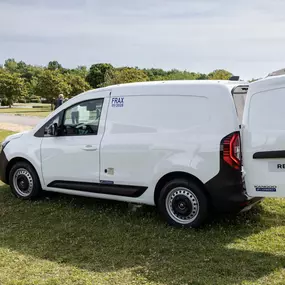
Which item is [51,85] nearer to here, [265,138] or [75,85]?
[75,85]

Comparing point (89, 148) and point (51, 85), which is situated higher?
point (51, 85)

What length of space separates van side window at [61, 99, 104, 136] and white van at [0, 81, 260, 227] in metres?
0.01

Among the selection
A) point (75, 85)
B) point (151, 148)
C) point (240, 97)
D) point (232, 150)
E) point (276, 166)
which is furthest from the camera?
point (75, 85)

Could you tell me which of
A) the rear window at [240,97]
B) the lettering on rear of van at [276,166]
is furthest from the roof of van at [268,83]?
the lettering on rear of van at [276,166]

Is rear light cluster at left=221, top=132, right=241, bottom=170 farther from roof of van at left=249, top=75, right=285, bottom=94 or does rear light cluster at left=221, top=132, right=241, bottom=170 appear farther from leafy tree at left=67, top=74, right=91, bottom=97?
leafy tree at left=67, top=74, right=91, bottom=97

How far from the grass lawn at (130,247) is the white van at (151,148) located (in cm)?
35

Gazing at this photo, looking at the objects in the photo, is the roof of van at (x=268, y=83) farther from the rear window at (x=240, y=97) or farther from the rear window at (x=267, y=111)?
the rear window at (x=240, y=97)

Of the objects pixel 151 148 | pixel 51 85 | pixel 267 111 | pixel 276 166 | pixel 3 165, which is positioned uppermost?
pixel 51 85

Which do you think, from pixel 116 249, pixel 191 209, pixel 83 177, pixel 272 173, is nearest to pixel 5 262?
pixel 116 249

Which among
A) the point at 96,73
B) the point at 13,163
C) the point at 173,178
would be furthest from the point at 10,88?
the point at 173,178

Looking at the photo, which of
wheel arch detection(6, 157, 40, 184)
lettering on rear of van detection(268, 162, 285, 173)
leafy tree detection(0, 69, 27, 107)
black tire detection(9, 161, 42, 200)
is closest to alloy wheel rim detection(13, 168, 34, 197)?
black tire detection(9, 161, 42, 200)

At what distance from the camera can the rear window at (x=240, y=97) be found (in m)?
5.23

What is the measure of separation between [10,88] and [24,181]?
54954mm

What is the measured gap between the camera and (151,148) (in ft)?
18.6
